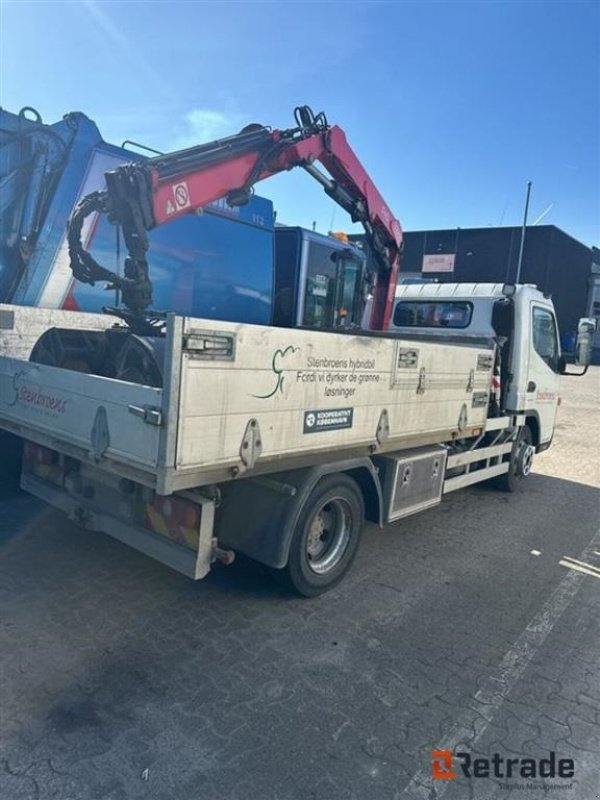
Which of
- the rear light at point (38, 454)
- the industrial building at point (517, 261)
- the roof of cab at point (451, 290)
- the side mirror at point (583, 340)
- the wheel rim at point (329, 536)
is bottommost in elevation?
the wheel rim at point (329, 536)

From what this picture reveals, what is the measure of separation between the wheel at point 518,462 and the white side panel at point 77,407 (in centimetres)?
533

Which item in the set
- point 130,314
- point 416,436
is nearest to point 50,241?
point 130,314

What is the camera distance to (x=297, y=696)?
2.82m

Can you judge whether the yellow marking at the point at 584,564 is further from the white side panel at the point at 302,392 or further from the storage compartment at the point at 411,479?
the white side panel at the point at 302,392

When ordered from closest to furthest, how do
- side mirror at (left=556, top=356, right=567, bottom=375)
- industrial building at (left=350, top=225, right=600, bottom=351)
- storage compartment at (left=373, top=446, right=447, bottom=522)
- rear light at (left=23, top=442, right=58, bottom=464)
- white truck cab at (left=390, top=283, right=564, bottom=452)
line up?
1. rear light at (left=23, top=442, right=58, bottom=464)
2. storage compartment at (left=373, top=446, right=447, bottom=522)
3. white truck cab at (left=390, top=283, right=564, bottom=452)
4. side mirror at (left=556, top=356, right=567, bottom=375)
5. industrial building at (left=350, top=225, right=600, bottom=351)

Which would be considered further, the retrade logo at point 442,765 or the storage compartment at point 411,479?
the storage compartment at point 411,479

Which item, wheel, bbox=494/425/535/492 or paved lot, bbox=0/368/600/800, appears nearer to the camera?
paved lot, bbox=0/368/600/800

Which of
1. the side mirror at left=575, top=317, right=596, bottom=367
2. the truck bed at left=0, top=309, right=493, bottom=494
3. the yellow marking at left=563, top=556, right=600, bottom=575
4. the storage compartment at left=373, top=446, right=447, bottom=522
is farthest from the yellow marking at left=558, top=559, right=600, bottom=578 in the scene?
the side mirror at left=575, top=317, right=596, bottom=367

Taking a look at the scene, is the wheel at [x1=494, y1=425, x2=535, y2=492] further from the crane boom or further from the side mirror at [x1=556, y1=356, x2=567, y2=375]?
the crane boom

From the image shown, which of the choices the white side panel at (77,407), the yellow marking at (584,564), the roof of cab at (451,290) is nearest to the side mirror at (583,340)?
the roof of cab at (451,290)

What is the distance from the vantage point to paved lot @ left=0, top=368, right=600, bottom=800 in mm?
2344

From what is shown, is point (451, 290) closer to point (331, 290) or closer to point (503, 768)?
point (331, 290)

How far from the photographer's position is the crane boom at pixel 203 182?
4.23 metres

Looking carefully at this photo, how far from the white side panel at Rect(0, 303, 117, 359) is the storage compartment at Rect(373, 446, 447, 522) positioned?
9.29 feet
